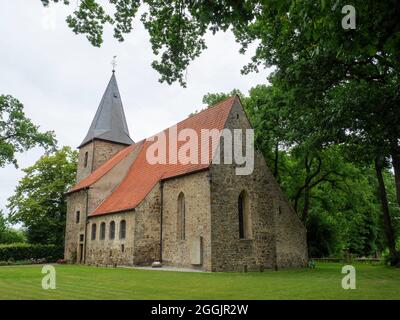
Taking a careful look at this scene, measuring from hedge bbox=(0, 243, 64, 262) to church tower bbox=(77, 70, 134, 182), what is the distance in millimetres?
7145

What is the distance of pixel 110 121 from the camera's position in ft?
120

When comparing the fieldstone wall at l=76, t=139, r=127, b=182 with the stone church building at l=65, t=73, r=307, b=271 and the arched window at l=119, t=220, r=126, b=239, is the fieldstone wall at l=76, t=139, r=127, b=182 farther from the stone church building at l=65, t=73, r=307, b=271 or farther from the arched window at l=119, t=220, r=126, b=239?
the arched window at l=119, t=220, r=126, b=239

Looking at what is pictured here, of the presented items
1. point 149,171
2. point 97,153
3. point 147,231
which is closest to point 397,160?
point 147,231

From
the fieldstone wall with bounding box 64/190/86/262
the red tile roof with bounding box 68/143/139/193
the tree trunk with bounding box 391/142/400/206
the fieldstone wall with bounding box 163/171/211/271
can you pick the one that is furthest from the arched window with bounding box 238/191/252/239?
the fieldstone wall with bounding box 64/190/86/262

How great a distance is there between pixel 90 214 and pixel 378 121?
21.6 metres

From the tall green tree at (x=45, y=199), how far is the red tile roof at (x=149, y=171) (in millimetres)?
14391

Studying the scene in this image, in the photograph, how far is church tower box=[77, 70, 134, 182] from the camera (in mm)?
35781

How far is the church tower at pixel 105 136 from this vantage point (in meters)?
35.8

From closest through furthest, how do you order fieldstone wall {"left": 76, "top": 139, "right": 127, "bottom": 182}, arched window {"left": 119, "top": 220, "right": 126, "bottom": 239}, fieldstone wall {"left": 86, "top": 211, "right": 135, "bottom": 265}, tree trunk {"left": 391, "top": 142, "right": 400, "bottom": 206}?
tree trunk {"left": 391, "top": 142, "right": 400, "bottom": 206}, fieldstone wall {"left": 86, "top": 211, "right": 135, "bottom": 265}, arched window {"left": 119, "top": 220, "right": 126, "bottom": 239}, fieldstone wall {"left": 76, "top": 139, "right": 127, "bottom": 182}

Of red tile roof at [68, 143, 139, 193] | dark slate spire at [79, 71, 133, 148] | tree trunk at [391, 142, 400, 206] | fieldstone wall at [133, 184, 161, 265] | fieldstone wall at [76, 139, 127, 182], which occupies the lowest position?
fieldstone wall at [133, 184, 161, 265]

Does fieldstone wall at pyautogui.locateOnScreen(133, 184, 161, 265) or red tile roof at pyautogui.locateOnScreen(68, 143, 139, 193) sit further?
red tile roof at pyautogui.locateOnScreen(68, 143, 139, 193)

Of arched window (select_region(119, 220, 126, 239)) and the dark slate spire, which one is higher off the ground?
the dark slate spire

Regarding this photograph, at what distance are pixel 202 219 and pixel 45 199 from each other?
26.8 meters
